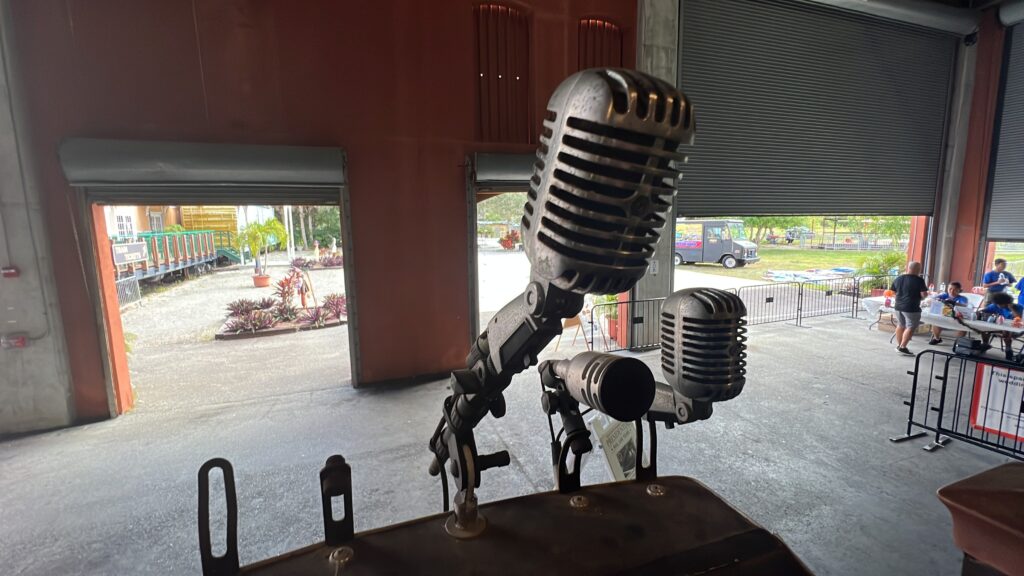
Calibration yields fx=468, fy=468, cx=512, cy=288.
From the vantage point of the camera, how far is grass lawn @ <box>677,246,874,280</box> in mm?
20344

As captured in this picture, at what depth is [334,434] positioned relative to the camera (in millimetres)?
5105

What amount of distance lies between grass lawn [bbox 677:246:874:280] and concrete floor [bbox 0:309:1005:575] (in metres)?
14.2

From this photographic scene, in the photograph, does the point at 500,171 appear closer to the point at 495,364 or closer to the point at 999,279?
the point at 495,364

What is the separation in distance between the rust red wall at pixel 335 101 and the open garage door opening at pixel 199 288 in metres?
0.27

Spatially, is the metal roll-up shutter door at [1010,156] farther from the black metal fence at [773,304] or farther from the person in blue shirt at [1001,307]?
the black metal fence at [773,304]

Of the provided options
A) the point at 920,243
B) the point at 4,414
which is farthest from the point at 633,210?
the point at 920,243

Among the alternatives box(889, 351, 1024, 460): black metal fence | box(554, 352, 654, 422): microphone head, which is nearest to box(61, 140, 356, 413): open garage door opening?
box(554, 352, 654, 422): microphone head

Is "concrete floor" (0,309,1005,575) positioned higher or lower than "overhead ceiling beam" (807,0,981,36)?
lower

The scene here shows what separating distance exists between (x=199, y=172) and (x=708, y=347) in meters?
5.81

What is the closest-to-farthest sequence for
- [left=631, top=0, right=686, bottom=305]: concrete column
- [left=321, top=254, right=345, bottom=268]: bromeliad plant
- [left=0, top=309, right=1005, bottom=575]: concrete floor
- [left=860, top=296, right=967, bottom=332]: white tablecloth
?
[left=0, top=309, right=1005, bottom=575]: concrete floor
[left=631, top=0, right=686, bottom=305]: concrete column
[left=860, top=296, right=967, bottom=332]: white tablecloth
[left=321, top=254, right=345, bottom=268]: bromeliad plant

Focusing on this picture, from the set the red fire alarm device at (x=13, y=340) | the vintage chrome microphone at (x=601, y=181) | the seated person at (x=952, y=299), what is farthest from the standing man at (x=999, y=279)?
the red fire alarm device at (x=13, y=340)

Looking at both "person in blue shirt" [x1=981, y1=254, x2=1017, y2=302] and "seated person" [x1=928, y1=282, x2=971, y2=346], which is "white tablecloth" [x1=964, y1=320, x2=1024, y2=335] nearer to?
"seated person" [x1=928, y1=282, x2=971, y2=346]

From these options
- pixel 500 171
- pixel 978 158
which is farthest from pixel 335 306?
pixel 978 158

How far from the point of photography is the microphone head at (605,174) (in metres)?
0.77
